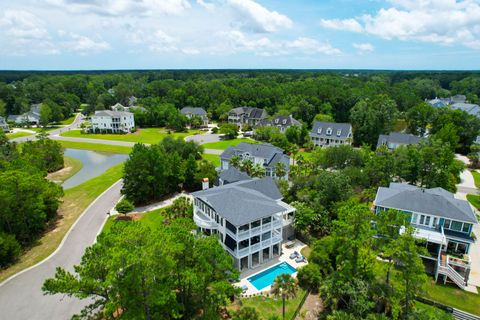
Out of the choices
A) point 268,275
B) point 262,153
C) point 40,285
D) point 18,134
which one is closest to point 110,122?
point 18,134

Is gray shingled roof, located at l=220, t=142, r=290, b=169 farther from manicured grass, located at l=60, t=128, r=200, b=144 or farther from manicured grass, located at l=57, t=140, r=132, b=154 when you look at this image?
manicured grass, located at l=60, t=128, r=200, b=144

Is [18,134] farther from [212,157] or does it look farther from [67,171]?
[212,157]

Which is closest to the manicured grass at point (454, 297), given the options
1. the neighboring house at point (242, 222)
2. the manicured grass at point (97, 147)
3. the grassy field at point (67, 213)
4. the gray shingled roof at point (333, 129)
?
the neighboring house at point (242, 222)

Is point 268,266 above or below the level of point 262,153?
below

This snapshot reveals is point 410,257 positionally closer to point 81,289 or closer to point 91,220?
point 81,289

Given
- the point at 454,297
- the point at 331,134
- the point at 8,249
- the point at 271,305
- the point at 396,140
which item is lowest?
the point at 454,297

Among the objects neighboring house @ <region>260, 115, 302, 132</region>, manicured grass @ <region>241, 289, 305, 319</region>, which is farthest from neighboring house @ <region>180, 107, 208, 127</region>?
manicured grass @ <region>241, 289, 305, 319</region>

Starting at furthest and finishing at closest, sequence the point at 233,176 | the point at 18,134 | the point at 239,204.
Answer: the point at 18,134
the point at 233,176
the point at 239,204
